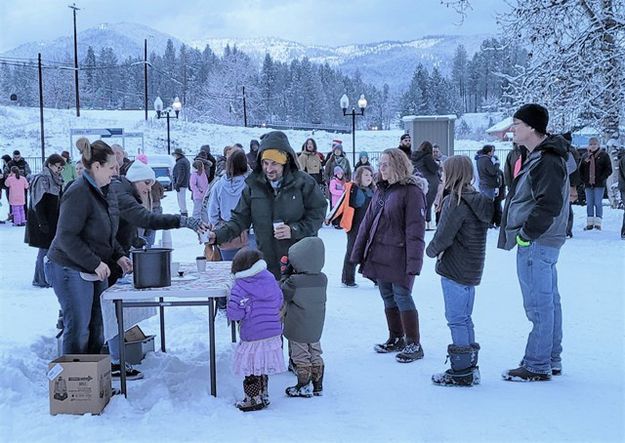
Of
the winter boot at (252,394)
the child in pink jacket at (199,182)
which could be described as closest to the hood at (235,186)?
Result: the winter boot at (252,394)

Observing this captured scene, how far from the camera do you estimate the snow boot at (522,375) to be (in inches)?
206

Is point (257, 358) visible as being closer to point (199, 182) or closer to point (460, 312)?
point (460, 312)

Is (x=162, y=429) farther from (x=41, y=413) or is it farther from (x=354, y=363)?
(x=354, y=363)

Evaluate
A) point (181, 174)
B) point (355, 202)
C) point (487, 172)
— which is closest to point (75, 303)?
point (355, 202)

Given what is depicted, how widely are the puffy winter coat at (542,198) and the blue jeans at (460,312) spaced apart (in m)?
0.46

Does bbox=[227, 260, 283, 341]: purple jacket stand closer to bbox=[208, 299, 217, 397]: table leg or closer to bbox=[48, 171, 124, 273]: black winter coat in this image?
bbox=[208, 299, 217, 397]: table leg

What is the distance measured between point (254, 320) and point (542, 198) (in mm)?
2142

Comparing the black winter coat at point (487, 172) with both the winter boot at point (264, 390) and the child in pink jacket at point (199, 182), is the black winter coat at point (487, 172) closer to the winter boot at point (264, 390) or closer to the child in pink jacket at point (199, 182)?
the child in pink jacket at point (199, 182)

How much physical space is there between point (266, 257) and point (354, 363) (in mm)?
1218

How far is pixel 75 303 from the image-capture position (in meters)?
4.90

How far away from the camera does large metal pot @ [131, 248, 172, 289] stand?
4.70 metres

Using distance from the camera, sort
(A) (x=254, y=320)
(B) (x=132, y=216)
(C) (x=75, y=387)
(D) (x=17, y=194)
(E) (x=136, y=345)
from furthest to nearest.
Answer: (D) (x=17, y=194) < (E) (x=136, y=345) < (B) (x=132, y=216) < (A) (x=254, y=320) < (C) (x=75, y=387)

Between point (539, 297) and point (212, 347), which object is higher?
point (539, 297)

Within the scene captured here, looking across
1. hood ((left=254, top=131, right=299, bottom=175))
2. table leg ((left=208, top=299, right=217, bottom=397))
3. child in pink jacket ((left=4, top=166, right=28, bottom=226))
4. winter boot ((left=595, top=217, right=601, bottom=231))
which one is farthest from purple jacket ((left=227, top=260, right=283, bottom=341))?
child in pink jacket ((left=4, top=166, right=28, bottom=226))
